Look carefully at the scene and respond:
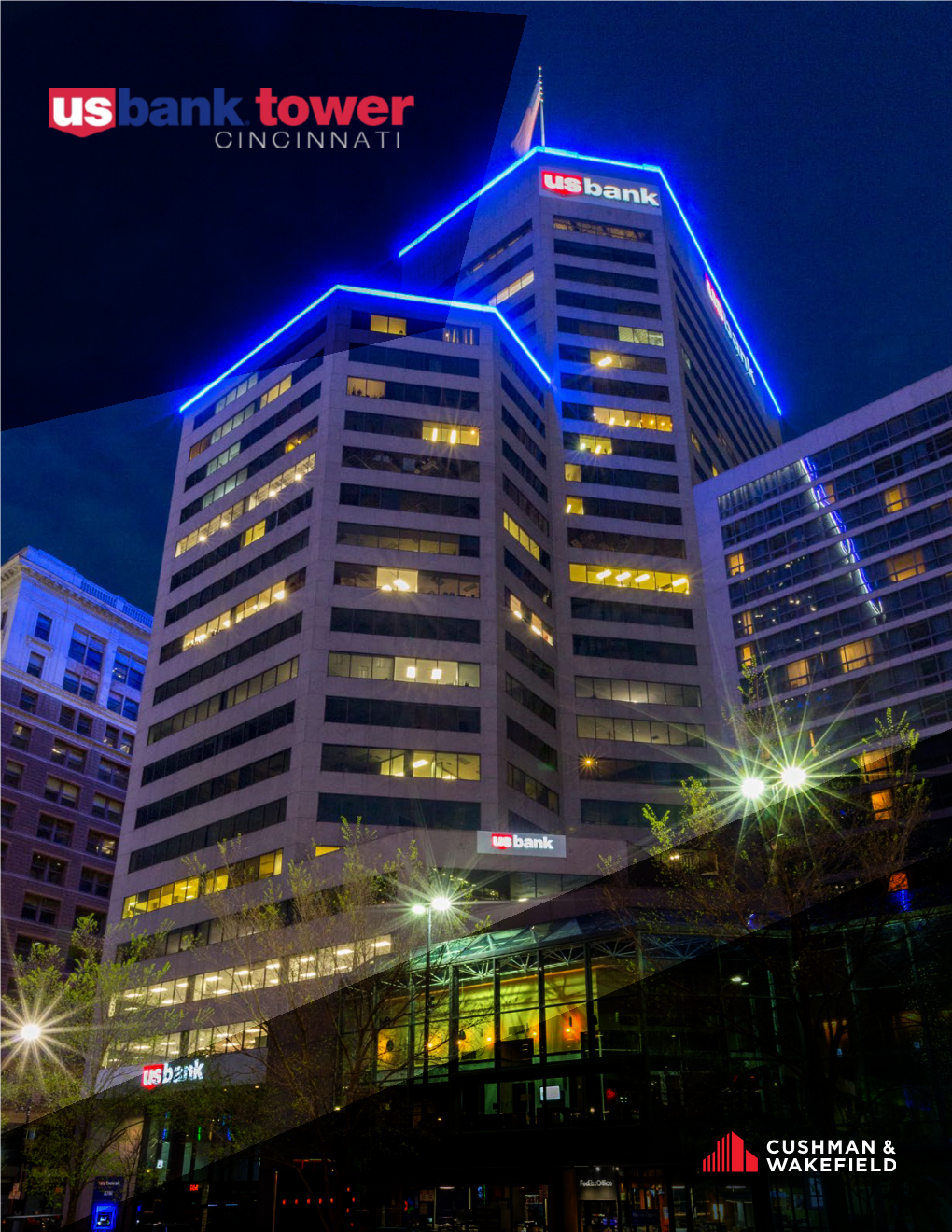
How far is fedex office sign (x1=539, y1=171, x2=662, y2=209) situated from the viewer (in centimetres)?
12381

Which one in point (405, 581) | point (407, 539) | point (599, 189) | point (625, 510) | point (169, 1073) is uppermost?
point (599, 189)

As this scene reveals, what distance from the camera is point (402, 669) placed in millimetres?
82625

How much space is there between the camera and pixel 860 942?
41.6 metres

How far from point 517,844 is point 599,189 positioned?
8798 cm

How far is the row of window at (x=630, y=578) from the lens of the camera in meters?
103

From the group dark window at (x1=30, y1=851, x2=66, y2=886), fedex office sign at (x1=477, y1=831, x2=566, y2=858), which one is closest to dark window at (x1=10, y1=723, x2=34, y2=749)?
dark window at (x1=30, y1=851, x2=66, y2=886)

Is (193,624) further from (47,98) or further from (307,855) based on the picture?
(47,98)

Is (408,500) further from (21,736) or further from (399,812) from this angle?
(21,736)

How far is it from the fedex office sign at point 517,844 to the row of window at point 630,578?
34332mm

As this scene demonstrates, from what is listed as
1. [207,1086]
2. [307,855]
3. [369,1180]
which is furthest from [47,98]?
[307,855]

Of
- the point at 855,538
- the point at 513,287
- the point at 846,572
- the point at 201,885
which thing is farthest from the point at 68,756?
the point at 855,538

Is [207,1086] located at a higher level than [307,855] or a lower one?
lower

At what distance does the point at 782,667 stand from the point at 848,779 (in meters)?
14.7

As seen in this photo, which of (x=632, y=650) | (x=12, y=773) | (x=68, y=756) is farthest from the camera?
(x=68, y=756)
